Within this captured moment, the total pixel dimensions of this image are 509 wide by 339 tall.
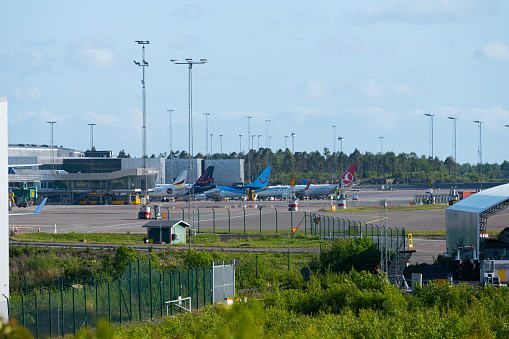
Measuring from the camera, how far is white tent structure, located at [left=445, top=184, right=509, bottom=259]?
34281 millimetres

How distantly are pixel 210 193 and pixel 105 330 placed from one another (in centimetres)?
12428

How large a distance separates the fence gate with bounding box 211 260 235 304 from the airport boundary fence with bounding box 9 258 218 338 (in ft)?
0.73

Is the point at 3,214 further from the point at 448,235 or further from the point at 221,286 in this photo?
the point at 448,235

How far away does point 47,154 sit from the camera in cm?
18512

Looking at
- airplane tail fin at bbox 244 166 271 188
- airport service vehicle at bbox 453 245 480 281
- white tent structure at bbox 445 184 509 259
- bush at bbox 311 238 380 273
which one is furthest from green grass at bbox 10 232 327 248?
airplane tail fin at bbox 244 166 271 188

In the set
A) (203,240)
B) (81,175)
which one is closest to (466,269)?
Result: (203,240)

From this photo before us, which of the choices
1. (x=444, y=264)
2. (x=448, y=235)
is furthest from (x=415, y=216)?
(x=444, y=264)

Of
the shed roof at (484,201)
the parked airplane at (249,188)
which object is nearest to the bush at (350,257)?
the shed roof at (484,201)

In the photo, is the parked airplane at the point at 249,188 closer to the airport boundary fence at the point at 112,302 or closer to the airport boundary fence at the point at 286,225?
the airport boundary fence at the point at 286,225

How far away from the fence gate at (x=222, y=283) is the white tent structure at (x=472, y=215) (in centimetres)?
1508

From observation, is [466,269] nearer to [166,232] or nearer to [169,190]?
[166,232]

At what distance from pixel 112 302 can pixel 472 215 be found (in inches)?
878

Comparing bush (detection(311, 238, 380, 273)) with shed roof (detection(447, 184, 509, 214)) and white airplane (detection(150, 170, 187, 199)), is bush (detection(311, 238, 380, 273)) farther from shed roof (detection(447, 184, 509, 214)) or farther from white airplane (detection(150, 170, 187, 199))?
white airplane (detection(150, 170, 187, 199))

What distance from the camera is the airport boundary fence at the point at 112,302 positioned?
2203cm
